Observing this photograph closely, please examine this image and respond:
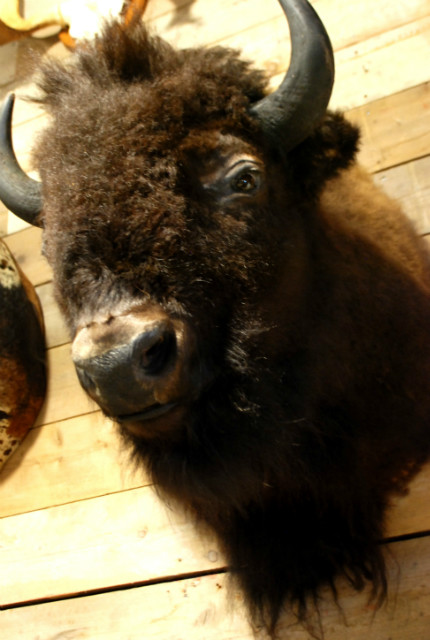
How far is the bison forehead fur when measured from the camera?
100 centimetres

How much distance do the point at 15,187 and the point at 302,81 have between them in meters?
0.69

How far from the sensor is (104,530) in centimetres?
162

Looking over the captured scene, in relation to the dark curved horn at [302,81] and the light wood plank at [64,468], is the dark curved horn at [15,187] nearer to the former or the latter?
the dark curved horn at [302,81]

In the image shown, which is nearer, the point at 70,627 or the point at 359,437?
the point at 359,437

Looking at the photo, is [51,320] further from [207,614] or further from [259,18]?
[259,18]

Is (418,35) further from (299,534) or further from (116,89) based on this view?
(299,534)

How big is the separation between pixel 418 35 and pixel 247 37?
1.91 ft

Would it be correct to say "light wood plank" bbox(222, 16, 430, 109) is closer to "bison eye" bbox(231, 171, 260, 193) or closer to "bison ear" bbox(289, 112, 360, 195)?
"bison ear" bbox(289, 112, 360, 195)

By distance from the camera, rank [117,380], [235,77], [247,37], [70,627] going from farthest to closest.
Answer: [247,37], [70,627], [235,77], [117,380]

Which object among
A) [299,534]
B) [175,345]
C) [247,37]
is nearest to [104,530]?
[299,534]

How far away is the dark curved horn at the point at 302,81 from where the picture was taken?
110 cm

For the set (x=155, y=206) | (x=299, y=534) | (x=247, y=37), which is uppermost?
(x=155, y=206)

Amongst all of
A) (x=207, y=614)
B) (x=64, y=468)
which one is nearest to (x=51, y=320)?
(x=64, y=468)

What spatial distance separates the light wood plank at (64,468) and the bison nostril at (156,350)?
79cm
